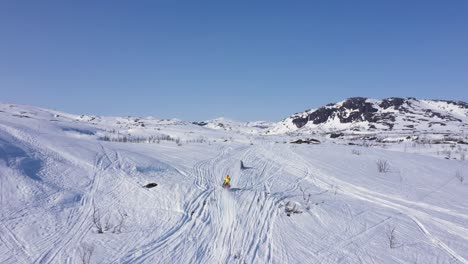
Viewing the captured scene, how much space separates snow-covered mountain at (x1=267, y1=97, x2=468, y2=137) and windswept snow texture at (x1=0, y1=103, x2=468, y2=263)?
245 ft

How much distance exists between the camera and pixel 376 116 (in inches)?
4006

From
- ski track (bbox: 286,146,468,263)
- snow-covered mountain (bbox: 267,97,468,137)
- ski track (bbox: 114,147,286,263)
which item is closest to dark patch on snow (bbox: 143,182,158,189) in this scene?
ski track (bbox: 114,147,286,263)

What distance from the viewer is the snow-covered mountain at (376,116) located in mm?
87500

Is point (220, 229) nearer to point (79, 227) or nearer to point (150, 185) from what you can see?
point (79, 227)

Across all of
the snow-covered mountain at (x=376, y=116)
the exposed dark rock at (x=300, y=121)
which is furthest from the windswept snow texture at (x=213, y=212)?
the exposed dark rock at (x=300, y=121)

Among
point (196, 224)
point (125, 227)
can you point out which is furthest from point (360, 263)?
point (125, 227)

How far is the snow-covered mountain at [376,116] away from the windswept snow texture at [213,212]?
74.6m

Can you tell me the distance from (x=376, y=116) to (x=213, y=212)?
10228 centimetres

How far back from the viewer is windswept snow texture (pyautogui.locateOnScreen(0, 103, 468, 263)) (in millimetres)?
7070

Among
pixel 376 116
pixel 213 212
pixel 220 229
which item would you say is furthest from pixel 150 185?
pixel 376 116

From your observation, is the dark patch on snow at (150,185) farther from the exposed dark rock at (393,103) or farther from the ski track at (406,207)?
the exposed dark rock at (393,103)

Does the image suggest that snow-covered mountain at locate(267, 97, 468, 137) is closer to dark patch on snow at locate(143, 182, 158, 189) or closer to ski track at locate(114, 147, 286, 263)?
ski track at locate(114, 147, 286, 263)

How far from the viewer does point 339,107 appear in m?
124

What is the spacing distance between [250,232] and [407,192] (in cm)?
724
